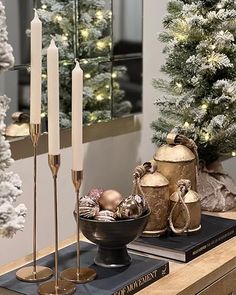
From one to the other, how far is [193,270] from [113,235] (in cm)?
24

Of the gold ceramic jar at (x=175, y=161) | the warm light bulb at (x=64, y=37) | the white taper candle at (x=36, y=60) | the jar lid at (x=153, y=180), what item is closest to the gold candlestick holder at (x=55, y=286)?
the white taper candle at (x=36, y=60)

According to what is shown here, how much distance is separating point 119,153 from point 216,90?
422 mm

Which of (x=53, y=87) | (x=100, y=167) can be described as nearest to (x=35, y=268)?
(x=53, y=87)

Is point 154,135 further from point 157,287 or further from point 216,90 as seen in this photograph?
point 157,287

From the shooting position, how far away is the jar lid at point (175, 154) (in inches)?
72.7

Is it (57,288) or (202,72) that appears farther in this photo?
(202,72)

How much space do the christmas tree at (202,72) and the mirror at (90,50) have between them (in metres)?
0.17

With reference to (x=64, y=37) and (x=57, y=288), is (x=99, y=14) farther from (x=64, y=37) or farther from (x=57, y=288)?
(x=57, y=288)

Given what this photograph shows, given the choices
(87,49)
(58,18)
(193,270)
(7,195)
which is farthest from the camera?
(87,49)

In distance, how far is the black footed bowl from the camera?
59.6 inches

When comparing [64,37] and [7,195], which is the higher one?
[64,37]

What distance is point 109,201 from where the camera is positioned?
158 centimetres

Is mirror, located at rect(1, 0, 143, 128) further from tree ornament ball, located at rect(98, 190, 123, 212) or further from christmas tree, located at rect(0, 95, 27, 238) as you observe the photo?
christmas tree, located at rect(0, 95, 27, 238)

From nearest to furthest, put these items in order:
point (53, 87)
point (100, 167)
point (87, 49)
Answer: point (53, 87) → point (87, 49) → point (100, 167)
